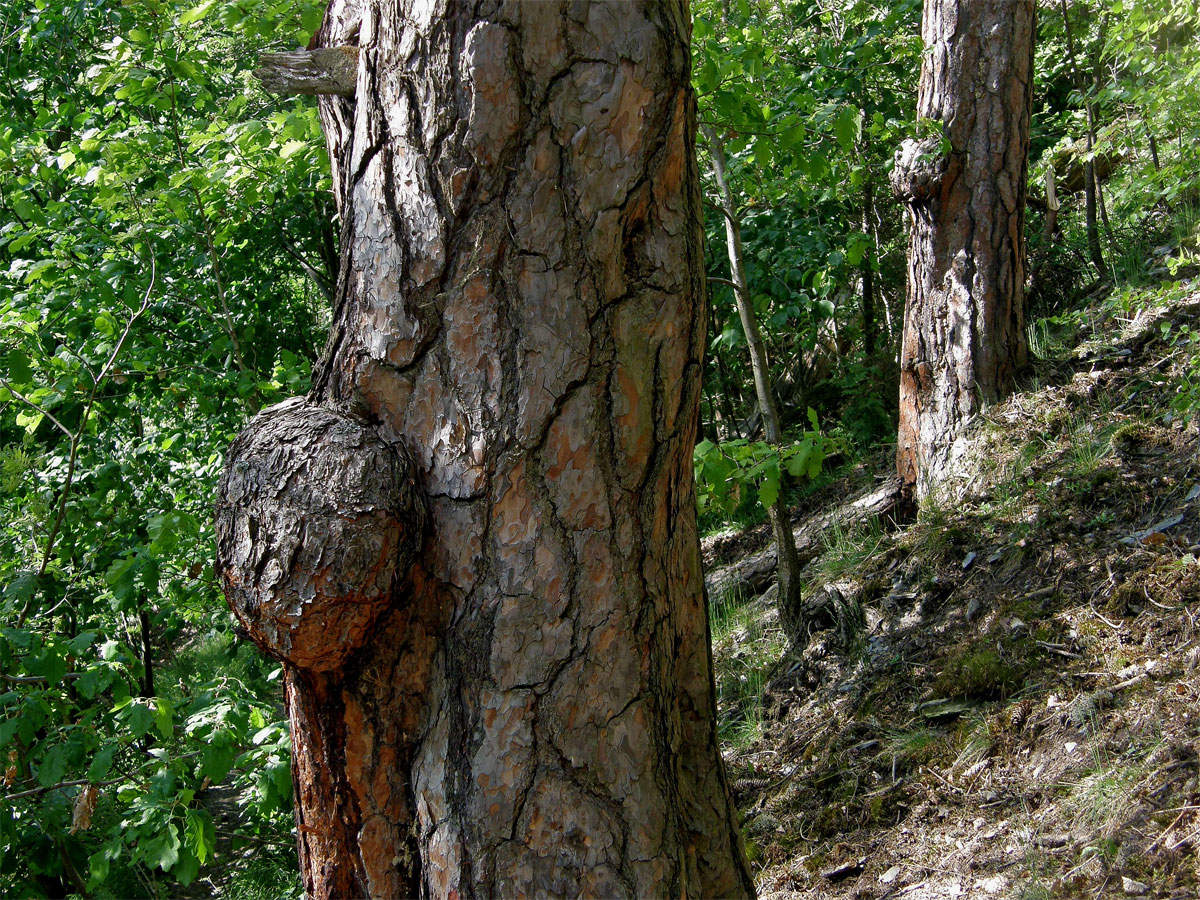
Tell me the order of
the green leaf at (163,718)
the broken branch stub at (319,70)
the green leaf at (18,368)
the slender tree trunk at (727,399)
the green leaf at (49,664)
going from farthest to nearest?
the slender tree trunk at (727,399), the green leaf at (18,368), the green leaf at (49,664), the green leaf at (163,718), the broken branch stub at (319,70)

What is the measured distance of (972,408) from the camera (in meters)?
4.93

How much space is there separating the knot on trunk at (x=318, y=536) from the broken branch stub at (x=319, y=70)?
62 centimetres

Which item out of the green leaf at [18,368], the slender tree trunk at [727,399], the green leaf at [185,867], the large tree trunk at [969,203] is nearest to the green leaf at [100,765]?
the green leaf at [185,867]

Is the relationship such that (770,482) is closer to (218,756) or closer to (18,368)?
(218,756)

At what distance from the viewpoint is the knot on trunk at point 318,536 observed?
1.33m

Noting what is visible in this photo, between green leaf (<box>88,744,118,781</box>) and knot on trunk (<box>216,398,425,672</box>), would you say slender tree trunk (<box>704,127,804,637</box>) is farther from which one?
knot on trunk (<box>216,398,425,672</box>)

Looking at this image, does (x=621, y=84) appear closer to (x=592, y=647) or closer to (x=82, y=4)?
(x=592, y=647)

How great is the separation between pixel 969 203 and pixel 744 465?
2.52 meters

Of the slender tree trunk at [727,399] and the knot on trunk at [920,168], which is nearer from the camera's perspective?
the knot on trunk at [920,168]

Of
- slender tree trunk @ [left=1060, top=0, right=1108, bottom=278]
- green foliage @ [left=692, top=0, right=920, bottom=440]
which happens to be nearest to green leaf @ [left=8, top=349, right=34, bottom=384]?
green foliage @ [left=692, top=0, right=920, bottom=440]

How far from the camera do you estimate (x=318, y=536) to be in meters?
1.33

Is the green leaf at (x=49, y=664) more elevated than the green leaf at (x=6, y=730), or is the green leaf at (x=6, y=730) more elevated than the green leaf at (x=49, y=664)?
the green leaf at (x=49, y=664)

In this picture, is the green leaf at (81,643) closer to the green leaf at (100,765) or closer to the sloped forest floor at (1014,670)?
the green leaf at (100,765)

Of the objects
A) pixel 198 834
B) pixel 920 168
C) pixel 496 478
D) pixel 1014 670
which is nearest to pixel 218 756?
pixel 198 834
